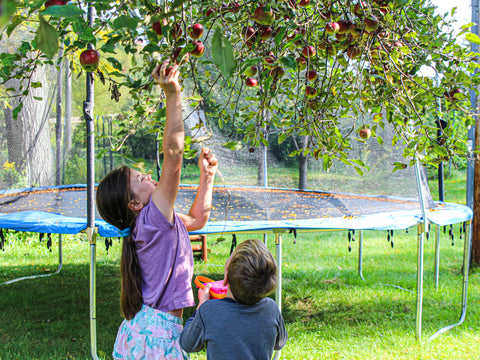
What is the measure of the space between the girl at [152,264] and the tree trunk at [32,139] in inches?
143

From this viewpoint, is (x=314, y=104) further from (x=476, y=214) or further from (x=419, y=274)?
(x=476, y=214)

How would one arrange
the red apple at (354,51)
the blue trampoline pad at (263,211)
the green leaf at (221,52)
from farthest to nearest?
1. the blue trampoline pad at (263,211)
2. the red apple at (354,51)
3. the green leaf at (221,52)

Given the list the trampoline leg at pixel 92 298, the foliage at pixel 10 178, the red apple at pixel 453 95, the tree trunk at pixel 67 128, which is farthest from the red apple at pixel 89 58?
the tree trunk at pixel 67 128

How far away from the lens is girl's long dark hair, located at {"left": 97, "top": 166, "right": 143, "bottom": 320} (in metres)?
1.18

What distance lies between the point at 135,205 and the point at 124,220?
7 cm

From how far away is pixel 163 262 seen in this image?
116 cm

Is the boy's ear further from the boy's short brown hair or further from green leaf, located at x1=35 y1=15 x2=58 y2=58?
green leaf, located at x1=35 y1=15 x2=58 y2=58

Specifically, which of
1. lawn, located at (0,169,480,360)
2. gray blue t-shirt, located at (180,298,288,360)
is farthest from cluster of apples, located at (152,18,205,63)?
lawn, located at (0,169,480,360)

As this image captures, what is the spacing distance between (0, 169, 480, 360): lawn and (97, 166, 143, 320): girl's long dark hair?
4.89 ft

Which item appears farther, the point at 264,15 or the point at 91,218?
the point at 91,218

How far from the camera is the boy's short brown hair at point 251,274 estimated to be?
3.80 feet

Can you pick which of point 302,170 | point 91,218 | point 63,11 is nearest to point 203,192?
point 63,11

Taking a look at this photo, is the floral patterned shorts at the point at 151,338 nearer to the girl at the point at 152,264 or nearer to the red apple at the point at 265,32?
the girl at the point at 152,264

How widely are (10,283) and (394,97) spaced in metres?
3.95
